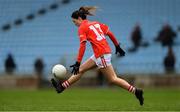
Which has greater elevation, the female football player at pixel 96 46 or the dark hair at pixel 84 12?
the dark hair at pixel 84 12

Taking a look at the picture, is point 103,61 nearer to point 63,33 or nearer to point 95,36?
point 95,36

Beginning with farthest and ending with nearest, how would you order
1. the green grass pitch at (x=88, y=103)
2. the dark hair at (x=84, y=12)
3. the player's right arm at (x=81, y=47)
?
the green grass pitch at (x=88, y=103) < the dark hair at (x=84, y=12) < the player's right arm at (x=81, y=47)

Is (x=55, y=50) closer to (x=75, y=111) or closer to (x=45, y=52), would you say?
(x=45, y=52)

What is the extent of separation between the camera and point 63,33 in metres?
33.3

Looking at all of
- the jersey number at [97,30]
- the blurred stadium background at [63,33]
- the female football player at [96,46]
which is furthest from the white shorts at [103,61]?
the blurred stadium background at [63,33]

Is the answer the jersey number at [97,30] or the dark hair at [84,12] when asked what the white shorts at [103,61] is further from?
the dark hair at [84,12]

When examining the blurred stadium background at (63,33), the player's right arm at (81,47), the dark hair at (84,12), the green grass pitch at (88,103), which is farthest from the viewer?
the blurred stadium background at (63,33)

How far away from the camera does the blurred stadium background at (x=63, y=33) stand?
2983 cm

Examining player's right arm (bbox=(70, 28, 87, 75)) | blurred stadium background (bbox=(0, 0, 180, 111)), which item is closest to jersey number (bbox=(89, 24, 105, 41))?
player's right arm (bbox=(70, 28, 87, 75))

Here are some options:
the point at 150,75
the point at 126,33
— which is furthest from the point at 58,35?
the point at 150,75

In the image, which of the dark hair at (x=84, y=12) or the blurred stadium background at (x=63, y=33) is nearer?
the dark hair at (x=84, y=12)

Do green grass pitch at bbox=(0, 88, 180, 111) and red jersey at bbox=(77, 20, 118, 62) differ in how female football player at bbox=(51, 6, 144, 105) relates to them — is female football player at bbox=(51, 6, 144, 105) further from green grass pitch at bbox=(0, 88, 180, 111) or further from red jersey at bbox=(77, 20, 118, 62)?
green grass pitch at bbox=(0, 88, 180, 111)

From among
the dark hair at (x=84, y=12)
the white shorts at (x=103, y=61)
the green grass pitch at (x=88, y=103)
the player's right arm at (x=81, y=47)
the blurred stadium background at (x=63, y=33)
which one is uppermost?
the dark hair at (x=84, y=12)

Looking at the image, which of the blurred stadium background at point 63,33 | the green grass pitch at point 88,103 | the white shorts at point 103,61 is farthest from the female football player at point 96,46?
the blurred stadium background at point 63,33
